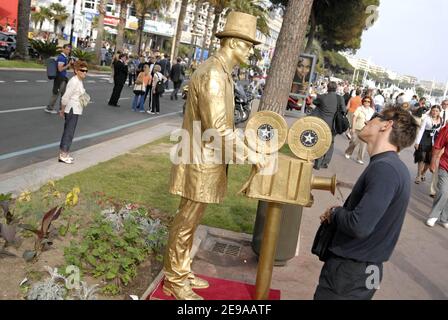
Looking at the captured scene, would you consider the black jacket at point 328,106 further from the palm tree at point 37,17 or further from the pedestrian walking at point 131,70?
the palm tree at point 37,17

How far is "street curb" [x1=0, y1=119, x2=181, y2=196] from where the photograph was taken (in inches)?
237

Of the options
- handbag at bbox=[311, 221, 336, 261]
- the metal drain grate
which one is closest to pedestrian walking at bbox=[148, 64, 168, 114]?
the metal drain grate

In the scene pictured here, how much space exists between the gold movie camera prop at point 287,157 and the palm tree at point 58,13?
5088 cm

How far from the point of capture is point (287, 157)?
10.6ft

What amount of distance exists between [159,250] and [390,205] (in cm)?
265

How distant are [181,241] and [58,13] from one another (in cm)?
5290

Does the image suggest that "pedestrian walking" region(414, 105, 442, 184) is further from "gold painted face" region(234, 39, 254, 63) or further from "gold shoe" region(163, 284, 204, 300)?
"gold shoe" region(163, 284, 204, 300)

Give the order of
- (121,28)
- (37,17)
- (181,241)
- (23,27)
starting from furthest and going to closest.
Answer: (37,17) < (121,28) < (23,27) < (181,241)

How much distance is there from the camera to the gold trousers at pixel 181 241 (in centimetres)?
359

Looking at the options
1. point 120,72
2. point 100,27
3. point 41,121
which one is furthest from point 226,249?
point 100,27

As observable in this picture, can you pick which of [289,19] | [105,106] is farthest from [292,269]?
[105,106]

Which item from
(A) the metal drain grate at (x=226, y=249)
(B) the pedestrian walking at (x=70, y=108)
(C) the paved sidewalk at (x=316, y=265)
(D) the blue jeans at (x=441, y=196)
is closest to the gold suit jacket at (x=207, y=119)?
(C) the paved sidewalk at (x=316, y=265)

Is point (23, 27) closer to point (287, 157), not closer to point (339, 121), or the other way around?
A: point (339, 121)
